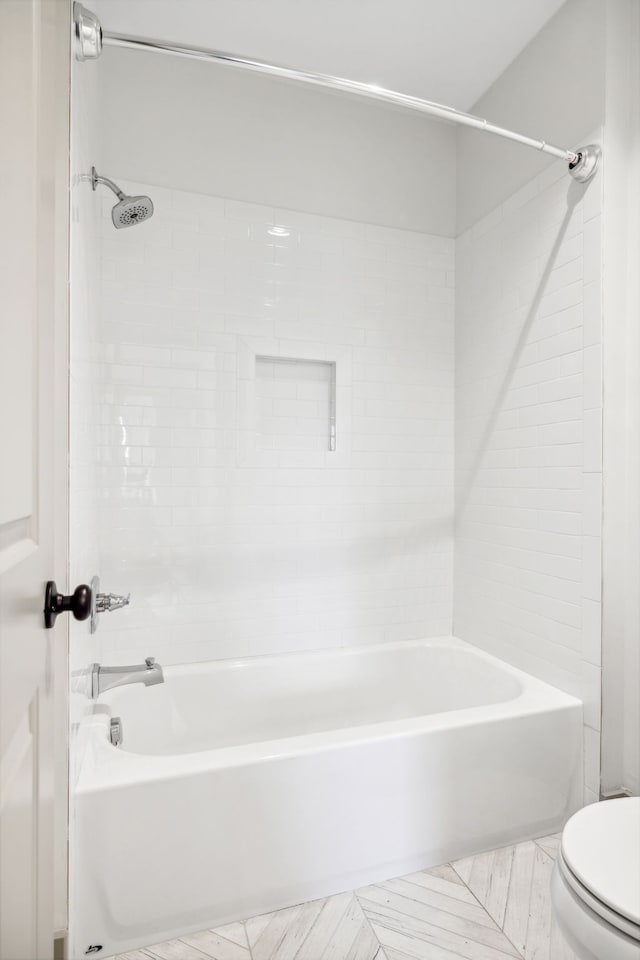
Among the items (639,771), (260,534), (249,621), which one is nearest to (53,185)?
(260,534)

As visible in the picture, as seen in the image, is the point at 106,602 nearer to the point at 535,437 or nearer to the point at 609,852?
the point at 609,852

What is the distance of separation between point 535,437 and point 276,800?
1.59 metres

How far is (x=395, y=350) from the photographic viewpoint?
264cm

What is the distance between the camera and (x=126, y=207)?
5.63 ft

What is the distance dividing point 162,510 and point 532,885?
1815mm

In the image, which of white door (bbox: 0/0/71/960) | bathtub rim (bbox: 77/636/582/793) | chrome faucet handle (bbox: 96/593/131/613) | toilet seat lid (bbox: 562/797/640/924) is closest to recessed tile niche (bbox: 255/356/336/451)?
chrome faucet handle (bbox: 96/593/131/613)

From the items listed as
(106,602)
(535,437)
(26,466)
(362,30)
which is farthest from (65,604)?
(362,30)

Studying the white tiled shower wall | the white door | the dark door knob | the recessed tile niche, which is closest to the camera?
the white door

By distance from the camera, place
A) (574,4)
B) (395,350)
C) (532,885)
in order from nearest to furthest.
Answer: (532,885) → (574,4) → (395,350)

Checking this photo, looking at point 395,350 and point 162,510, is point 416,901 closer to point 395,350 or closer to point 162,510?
point 162,510

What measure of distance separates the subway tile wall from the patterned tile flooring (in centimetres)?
51

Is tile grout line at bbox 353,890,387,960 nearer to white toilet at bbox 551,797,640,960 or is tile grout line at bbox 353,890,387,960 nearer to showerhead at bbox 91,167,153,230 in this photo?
white toilet at bbox 551,797,640,960

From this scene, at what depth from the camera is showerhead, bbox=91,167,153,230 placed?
171cm

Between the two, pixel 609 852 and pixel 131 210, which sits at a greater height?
pixel 131 210
